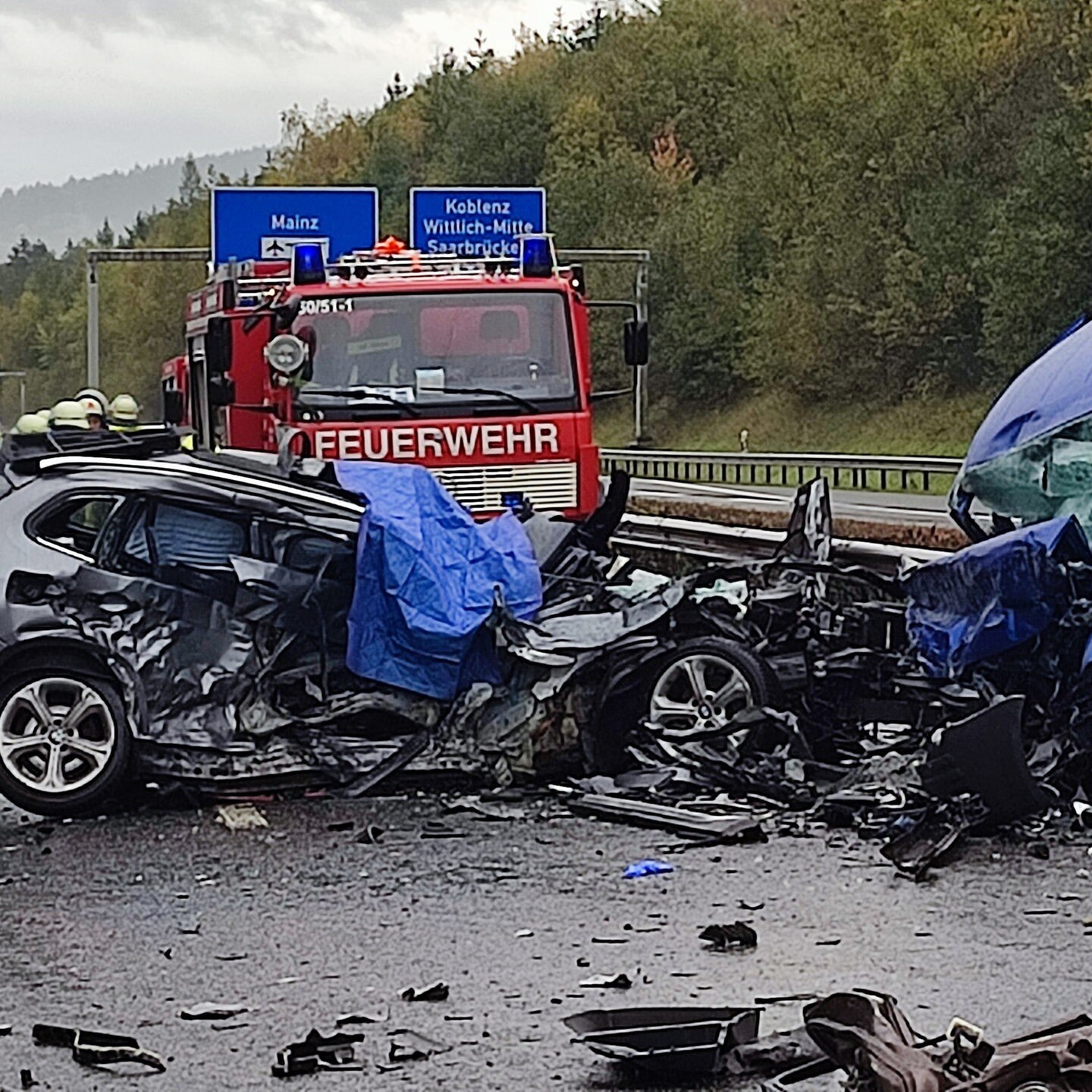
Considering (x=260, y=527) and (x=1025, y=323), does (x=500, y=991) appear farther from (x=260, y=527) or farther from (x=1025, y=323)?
(x=1025, y=323)

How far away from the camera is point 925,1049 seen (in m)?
5.15

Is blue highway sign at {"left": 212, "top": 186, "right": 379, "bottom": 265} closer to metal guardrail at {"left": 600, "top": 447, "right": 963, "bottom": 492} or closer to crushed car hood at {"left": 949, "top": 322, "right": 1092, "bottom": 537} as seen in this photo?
metal guardrail at {"left": 600, "top": 447, "right": 963, "bottom": 492}

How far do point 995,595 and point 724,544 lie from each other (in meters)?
10.8

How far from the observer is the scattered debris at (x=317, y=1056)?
5523 mm

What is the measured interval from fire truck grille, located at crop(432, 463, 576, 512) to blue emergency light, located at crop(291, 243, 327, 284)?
1.85m

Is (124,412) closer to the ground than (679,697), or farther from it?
farther from it

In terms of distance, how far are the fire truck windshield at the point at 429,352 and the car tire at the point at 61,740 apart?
5.78m

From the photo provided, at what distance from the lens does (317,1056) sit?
18.4 feet

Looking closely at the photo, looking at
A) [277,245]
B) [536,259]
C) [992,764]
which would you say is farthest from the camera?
[277,245]

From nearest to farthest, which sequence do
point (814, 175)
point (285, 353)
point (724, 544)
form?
Result: point (285, 353), point (724, 544), point (814, 175)

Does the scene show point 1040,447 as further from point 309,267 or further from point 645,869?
point 309,267

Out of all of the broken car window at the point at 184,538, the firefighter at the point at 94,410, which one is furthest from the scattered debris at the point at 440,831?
the firefighter at the point at 94,410

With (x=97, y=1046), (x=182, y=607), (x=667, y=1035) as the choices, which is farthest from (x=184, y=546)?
(x=667, y=1035)

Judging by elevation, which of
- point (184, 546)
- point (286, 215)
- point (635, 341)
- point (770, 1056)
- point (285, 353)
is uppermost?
point (286, 215)
